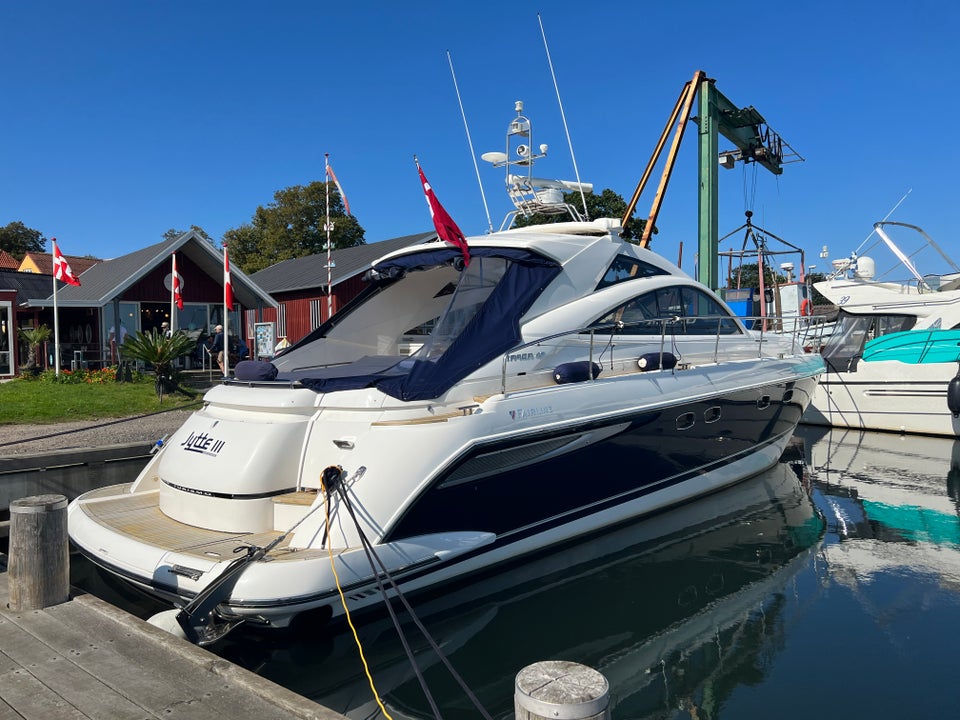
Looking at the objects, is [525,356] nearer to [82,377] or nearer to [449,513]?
[449,513]

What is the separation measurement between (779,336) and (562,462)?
17.6 feet

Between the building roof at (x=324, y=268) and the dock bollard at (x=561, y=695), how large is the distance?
20.6m

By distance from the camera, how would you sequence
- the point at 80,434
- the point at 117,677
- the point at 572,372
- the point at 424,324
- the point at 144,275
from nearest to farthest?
1. the point at 117,677
2. the point at 572,372
3. the point at 424,324
4. the point at 80,434
5. the point at 144,275

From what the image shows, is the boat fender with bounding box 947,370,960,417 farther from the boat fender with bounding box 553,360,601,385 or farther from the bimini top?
the bimini top

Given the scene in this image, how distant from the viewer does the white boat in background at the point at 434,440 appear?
4.32 meters

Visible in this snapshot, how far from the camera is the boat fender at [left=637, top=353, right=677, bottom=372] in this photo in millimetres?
6621

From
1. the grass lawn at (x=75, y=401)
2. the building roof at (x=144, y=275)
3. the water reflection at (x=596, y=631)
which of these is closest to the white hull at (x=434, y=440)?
the water reflection at (x=596, y=631)

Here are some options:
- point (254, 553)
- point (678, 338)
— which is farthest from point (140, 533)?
point (678, 338)

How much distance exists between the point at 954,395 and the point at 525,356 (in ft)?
31.1

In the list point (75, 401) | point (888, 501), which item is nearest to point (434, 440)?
point (888, 501)

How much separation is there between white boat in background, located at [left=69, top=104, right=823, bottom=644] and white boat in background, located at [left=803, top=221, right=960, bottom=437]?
6.86 meters

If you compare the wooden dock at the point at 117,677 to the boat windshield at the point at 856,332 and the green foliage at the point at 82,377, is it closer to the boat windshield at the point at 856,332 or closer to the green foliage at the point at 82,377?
the green foliage at the point at 82,377

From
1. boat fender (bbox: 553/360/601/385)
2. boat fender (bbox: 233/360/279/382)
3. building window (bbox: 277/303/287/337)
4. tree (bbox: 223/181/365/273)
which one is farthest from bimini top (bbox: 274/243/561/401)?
tree (bbox: 223/181/365/273)

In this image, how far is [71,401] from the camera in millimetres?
11039
